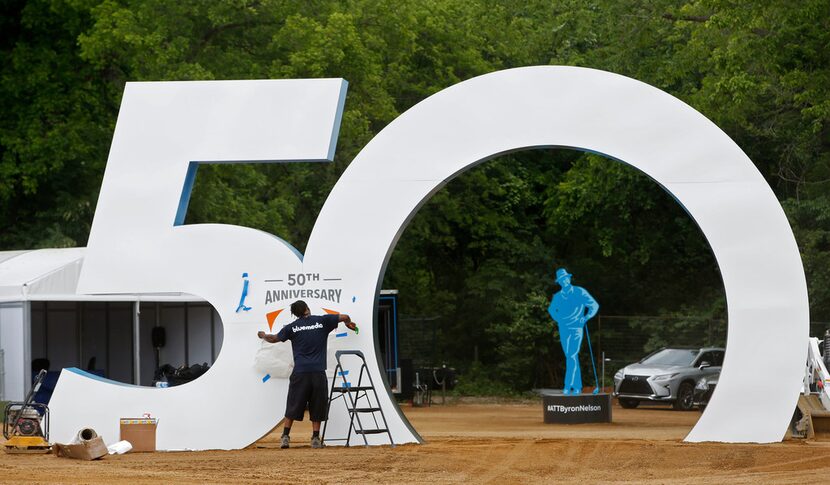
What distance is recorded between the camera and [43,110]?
26.0m

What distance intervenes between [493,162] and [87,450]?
61.0ft

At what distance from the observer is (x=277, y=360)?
43.3 ft

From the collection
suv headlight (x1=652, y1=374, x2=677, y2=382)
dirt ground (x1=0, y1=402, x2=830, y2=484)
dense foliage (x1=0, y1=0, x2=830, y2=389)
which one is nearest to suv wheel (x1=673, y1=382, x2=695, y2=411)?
suv headlight (x1=652, y1=374, x2=677, y2=382)

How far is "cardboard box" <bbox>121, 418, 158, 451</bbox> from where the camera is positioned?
13.2 metres

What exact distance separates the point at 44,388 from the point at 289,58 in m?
8.73

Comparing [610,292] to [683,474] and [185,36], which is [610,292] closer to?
[185,36]

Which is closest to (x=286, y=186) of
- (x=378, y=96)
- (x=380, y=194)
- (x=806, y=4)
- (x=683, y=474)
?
(x=378, y=96)

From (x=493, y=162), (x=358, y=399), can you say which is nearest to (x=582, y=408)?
(x=358, y=399)

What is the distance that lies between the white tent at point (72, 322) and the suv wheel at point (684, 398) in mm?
8773

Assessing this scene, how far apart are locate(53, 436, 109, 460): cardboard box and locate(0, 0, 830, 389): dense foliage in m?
12.0

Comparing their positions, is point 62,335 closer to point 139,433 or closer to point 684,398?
point 139,433

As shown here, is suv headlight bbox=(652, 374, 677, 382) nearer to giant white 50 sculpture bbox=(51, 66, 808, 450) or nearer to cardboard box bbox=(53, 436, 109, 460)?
giant white 50 sculpture bbox=(51, 66, 808, 450)

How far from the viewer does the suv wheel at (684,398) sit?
23125mm

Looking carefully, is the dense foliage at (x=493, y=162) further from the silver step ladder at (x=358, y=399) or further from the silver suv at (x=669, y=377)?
the silver step ladder at (x=358, y=399)
